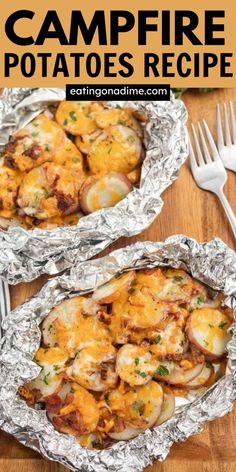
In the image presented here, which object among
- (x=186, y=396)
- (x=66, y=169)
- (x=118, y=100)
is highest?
(x=118, y=100)

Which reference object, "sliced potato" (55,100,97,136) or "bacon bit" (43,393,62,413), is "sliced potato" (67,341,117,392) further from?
"sliced potato" (55,100,97,136)

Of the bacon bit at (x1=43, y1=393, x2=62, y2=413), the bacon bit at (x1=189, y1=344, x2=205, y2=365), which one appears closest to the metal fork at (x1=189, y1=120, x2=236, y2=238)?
the bacon bit at (x1=189, y1=344, x2=205, y2=365)

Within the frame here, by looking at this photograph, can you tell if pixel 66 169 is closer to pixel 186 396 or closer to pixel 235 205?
pixel 235 205

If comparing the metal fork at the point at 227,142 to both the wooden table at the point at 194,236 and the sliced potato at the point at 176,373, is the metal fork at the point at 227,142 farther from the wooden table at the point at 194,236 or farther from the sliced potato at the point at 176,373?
the sliced potato at the point at 176,373

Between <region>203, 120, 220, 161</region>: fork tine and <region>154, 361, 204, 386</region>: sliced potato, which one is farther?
<region>203, 120, 220, 161</region>: fork tine

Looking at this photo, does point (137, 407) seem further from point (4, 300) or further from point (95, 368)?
point (4, 300)

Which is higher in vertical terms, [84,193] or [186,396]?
[84,193]

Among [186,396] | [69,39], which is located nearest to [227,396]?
[186,396]
